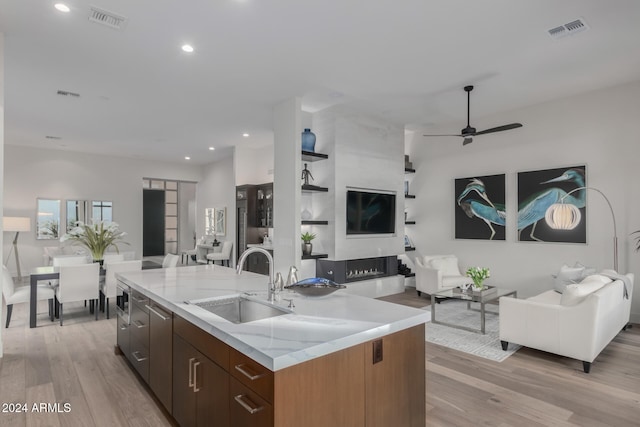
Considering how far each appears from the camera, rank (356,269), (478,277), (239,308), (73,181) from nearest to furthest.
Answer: (239,308)
(478,277)
(356,269)
(73,181)

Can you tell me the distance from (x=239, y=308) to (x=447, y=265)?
461 centimetres

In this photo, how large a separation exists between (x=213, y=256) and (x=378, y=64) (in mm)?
6533

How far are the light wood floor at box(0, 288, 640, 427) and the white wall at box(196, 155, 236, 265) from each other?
18.4 ft

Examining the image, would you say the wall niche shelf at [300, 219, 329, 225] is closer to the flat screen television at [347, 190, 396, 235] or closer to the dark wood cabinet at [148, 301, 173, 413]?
the flat screen television at [347, 190, 396, 235]

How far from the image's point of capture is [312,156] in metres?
5.72

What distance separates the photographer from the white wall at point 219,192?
9.59 meters

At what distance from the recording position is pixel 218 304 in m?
2.31

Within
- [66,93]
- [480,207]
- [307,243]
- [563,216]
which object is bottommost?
[307,243]

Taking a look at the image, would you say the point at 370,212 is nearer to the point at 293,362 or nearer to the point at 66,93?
the point at 66,93

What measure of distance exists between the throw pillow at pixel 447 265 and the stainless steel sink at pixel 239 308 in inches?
169

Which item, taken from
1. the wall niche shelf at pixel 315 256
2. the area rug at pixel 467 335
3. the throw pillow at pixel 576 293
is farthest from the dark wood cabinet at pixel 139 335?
the throw pillow at pixel 576 293

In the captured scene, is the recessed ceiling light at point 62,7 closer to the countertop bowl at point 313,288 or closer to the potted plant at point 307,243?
the countertop bowl at point 313,288

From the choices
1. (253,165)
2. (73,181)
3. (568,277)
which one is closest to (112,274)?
(253,165)

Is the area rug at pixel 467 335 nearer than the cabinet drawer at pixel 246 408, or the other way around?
the cabinet drawer at pixel 246 408
